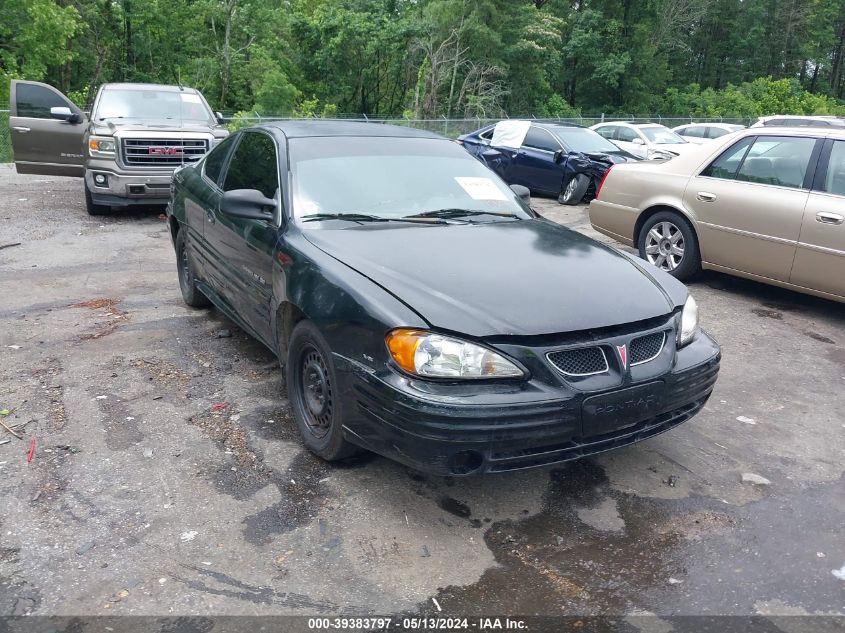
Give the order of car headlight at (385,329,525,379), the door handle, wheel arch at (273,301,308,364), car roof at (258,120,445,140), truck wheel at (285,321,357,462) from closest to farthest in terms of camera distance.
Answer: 1. car headlight at (385,329,525,379)
2. truck wheel at (285,321,357,462)
3. wheel arch at (273,301,308,364)
4. car roof at (258,120,445,140)
5. the door handle

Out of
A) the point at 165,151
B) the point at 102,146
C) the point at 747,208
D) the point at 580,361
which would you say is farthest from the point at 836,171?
the point at 102,146

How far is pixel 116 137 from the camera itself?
10.0m

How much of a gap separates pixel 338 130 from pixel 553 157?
28.5ft

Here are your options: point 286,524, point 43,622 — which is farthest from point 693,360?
point 43,622

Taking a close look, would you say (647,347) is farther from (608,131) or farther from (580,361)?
(608,131)

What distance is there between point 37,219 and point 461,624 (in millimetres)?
→ 9791

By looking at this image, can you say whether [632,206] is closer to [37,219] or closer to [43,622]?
[43,622]

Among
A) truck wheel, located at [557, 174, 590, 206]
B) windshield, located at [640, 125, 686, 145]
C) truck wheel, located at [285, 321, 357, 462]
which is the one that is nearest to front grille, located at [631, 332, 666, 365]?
truck wheel, located at [285, 321, 357, 462]

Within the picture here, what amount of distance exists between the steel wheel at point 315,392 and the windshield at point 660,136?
16.1 metres

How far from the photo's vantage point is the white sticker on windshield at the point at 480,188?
468 cm

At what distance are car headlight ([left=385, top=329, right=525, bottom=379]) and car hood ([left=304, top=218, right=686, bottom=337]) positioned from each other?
7 cm

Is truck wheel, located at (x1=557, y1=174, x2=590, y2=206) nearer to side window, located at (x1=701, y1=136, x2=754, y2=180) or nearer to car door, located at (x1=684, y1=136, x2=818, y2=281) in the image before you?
side window, located at (x1=701, y1=136, x2=754, y2=180)

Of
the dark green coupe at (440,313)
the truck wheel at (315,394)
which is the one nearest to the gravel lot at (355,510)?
the truck wheel at (315,394)

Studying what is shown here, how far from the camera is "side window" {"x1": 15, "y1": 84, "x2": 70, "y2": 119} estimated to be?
11.8 meters
